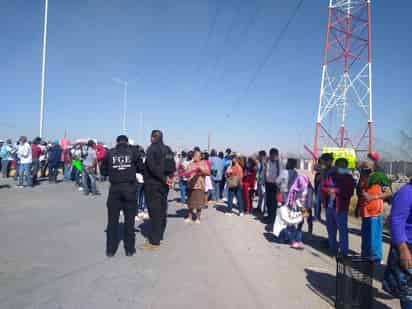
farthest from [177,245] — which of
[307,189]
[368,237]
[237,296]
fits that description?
[368,237]

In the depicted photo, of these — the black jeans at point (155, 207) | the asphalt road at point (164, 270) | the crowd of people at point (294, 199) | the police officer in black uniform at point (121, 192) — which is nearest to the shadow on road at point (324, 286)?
the asphalt road at point (164, 270)

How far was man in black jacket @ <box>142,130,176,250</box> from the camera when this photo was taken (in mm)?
5742

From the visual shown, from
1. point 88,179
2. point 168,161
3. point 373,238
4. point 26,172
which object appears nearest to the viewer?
point 373,238

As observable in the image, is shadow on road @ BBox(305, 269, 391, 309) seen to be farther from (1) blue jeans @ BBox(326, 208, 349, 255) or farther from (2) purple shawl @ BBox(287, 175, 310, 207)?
(2) purple shawl @ BBox(287, 175, 310, 207)

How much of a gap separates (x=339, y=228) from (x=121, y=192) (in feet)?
12.9

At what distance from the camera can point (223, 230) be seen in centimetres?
730

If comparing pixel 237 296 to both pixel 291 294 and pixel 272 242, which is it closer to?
pixel 291 294

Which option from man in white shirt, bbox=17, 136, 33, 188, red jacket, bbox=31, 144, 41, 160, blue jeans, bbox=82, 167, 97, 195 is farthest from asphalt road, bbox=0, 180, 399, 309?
red jacket, bbox=31, 144, 41, 160

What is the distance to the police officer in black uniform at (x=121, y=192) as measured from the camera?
5.09 metres

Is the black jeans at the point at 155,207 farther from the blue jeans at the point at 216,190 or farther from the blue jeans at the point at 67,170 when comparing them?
the blue jeans at the point at 67,170

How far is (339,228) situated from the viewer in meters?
5.45

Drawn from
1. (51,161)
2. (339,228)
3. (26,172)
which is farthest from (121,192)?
(51,161)

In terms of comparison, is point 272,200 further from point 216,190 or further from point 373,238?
point 216,190

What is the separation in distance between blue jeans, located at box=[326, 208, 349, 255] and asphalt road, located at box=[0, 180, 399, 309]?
0.33 metres
